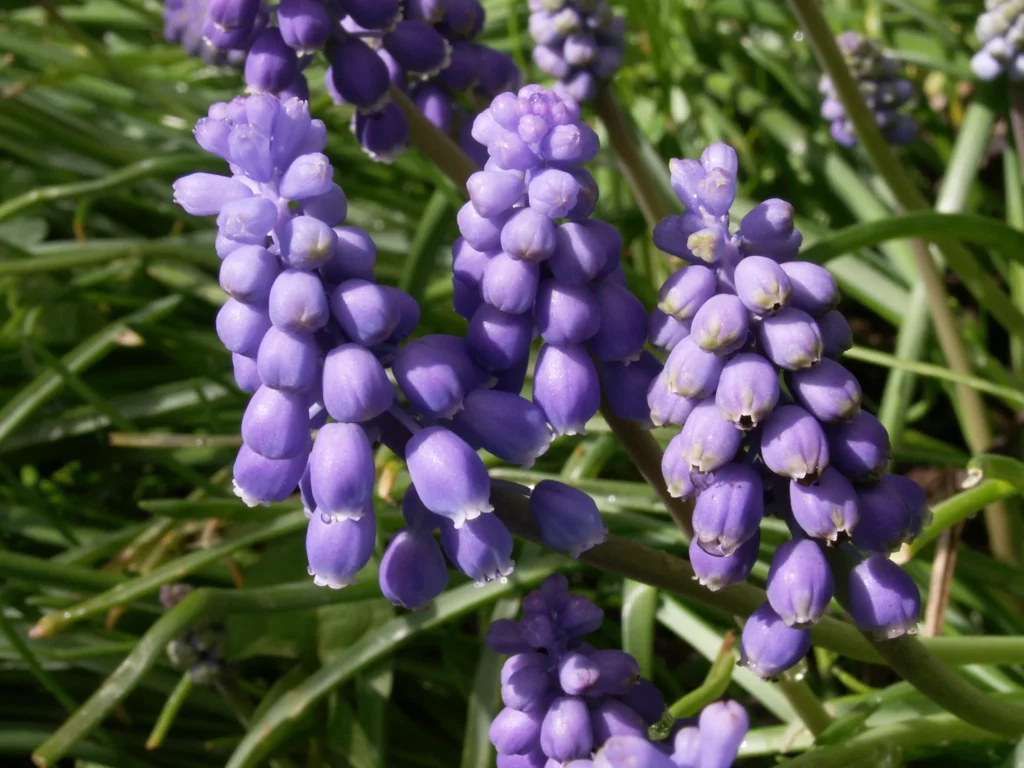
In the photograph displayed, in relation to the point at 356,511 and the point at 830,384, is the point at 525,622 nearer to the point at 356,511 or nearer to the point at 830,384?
the point at 356,511

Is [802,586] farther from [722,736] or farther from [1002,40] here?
[1002,40]

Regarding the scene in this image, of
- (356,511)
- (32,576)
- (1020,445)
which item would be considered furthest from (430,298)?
(356,511)

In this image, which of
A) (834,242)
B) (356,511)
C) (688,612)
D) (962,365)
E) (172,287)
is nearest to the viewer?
(356,511)

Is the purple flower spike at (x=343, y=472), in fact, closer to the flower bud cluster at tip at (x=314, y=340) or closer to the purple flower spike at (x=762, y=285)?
the flower bud cluster at tip at (x=314, y=340)

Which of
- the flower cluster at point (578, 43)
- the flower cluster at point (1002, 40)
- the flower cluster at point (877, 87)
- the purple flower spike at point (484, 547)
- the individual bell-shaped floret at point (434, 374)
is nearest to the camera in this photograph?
the individual bell-shaped floret at point (434, 374)

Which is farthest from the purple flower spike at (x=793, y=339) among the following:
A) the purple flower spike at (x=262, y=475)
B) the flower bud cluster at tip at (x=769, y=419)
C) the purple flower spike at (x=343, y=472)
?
the purple flower spike at (x=262, y=475)
